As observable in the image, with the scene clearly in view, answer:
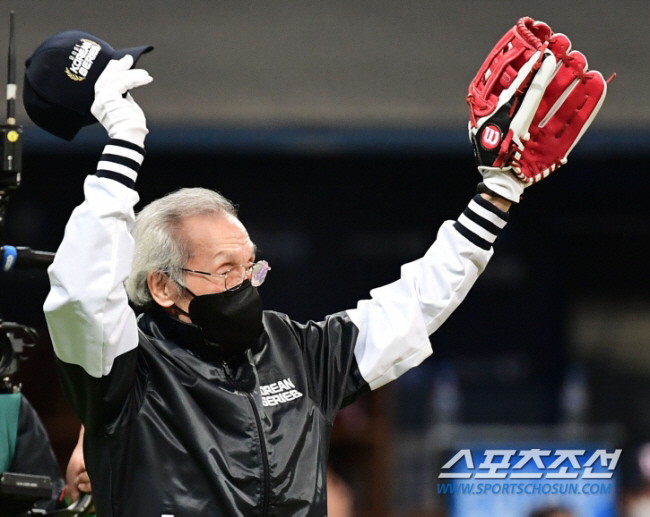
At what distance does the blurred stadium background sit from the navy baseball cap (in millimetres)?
2662

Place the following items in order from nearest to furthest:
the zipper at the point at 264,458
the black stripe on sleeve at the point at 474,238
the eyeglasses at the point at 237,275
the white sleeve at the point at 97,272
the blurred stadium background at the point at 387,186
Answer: the white sleeve at the point at 97,272, the zipper at the point at 264,458, the eyeglasses at the point at 237,275, the black stripe on sleeve at the point at 474,238, the blurred stadium background at the point at 387,186

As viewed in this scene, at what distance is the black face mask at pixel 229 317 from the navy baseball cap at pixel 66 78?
37 cm

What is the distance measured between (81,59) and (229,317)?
493 millimetres

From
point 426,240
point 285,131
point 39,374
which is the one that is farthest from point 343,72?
point 39,374

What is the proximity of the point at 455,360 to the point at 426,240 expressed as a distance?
2.11 ft

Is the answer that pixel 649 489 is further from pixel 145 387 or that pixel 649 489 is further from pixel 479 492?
pixel 145 387

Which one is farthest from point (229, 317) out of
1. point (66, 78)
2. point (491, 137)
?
point (491, 137)

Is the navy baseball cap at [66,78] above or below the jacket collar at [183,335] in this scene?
above

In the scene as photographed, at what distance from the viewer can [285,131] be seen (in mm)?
5012

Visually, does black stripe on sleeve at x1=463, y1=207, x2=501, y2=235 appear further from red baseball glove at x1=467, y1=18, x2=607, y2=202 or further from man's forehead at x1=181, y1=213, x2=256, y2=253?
man's forehead at x1=181, y1=213, x2=256, y2=253

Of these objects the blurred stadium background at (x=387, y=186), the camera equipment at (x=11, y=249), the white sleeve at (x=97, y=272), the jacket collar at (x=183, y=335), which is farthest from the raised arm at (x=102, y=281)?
the blurred stadium background at (x=387, y=186)

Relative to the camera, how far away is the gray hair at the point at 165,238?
6.06 ft

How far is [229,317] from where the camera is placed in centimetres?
177

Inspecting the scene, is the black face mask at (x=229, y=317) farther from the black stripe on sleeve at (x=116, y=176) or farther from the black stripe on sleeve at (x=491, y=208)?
the black stripe on sleeve at (x=491, y=208)
